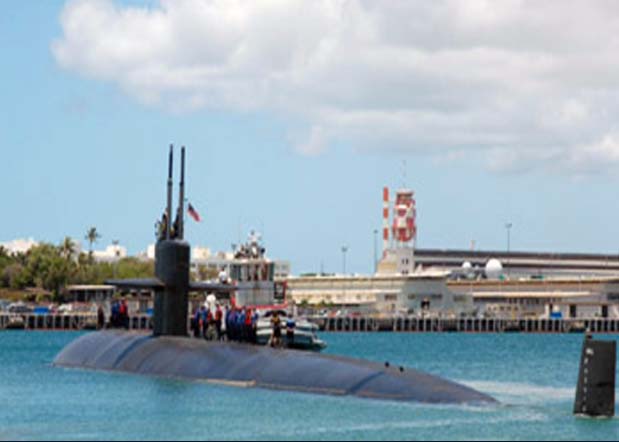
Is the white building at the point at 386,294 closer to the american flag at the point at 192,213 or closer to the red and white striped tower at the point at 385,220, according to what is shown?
the red and white striped tower at the point at 385,220

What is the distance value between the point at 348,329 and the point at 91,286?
30.6 meters

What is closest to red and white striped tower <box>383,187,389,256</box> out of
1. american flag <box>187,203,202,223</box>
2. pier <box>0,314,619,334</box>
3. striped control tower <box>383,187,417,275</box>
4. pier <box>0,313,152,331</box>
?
striped control tower <box>383,187,417,275</box>

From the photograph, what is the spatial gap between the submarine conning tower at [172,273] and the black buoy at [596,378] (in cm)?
1533

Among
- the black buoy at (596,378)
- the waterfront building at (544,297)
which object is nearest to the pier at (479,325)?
the waterfront building at (544,297)

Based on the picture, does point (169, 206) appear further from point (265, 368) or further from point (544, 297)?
point (544, 297)

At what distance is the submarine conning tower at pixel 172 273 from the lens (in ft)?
143

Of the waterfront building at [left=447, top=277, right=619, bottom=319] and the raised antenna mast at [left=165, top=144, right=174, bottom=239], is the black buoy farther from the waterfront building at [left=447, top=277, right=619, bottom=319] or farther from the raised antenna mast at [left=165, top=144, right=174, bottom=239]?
the waterfront building at [left=447, top=277, right=619, bottom=319]

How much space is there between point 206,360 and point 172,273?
14.7 feet

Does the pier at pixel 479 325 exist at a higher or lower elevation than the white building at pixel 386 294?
lower

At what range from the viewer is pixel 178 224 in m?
44.2

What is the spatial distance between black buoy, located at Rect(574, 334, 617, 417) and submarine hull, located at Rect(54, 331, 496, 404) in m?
2.84

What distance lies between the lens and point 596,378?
103 feet

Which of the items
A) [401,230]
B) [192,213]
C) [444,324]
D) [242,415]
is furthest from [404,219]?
[242,415]

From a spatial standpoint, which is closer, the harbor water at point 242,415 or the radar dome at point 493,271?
the harbor water at point 242,415
